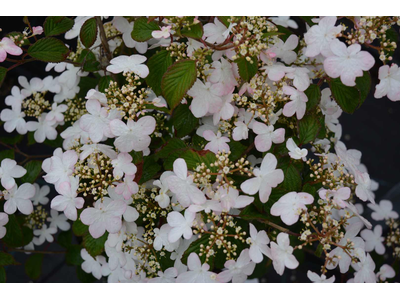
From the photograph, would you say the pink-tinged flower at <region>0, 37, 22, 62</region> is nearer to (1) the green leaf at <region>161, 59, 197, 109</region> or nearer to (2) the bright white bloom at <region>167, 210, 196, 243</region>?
(1) the green leaf at <region>161, 59, 197, 109</region>

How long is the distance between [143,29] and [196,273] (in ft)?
1.34

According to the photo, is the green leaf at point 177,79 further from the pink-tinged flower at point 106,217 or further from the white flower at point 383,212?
the white flower at point 383,212

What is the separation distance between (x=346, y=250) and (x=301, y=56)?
0.39 m

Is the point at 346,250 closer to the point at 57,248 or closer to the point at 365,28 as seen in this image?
the point at 365,28

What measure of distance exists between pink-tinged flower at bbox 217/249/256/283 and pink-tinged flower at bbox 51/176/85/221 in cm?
25

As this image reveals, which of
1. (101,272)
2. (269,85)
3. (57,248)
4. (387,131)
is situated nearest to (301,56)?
(269,85)

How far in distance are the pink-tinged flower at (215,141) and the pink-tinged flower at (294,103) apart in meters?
0.11

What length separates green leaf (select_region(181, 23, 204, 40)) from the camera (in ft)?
1.96

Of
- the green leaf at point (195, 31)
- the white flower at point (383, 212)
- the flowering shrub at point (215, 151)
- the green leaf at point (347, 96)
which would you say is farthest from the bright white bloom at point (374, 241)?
the green leaf at point (195, 31)

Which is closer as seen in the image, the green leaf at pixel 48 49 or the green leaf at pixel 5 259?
the green leaf at pixel 48 49

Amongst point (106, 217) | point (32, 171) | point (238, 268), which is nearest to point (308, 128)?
point (238, 268)

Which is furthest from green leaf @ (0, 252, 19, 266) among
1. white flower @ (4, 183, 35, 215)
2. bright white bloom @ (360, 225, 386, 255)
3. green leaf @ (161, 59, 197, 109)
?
bright white bloom @ (360, 225, 386, 255)

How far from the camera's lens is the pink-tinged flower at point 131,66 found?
2.06 feet

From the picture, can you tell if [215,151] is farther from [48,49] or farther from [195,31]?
[48,49]
